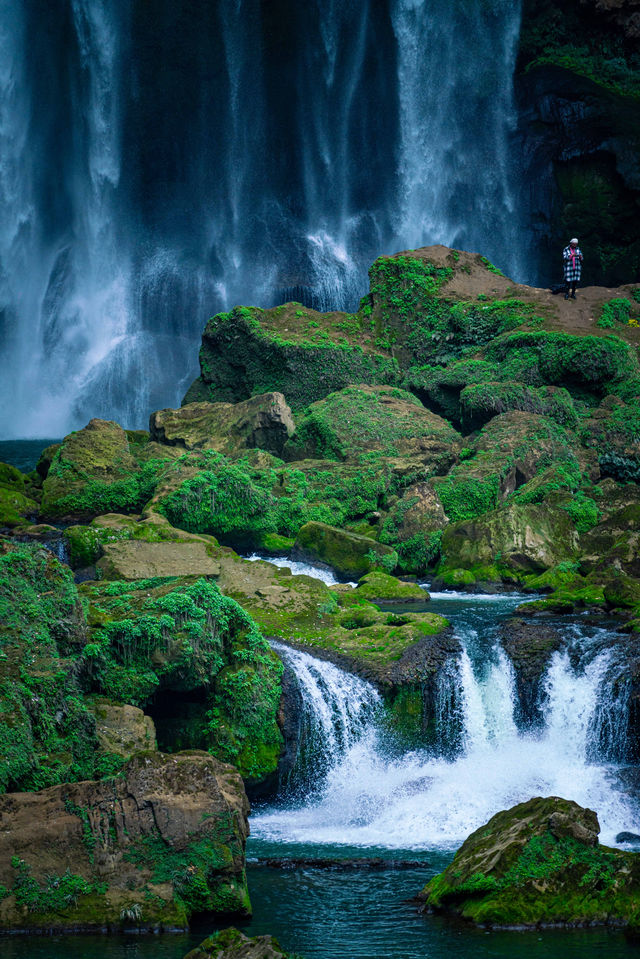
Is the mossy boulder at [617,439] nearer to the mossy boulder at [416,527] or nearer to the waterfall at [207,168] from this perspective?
the mossy boulder at [416,527]

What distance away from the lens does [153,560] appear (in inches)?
648

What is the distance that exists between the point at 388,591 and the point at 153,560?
14.1 ft

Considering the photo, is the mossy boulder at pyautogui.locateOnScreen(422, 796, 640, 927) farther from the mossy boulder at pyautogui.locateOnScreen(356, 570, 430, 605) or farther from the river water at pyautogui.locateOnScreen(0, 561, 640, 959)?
the mossy boulder at pyautogui.locateOnScreen(356, 570, 430, 605)

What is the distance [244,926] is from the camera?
8367 mm

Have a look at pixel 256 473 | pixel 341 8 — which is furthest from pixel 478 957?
pixel 341 8

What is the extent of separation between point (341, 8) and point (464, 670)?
37182mm

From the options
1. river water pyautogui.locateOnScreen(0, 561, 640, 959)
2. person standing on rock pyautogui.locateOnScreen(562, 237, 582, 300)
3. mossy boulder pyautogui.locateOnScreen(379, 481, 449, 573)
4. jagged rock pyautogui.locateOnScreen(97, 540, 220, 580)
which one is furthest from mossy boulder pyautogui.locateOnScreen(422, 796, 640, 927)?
person standing on rock pyautogui.locateOnScreen(562, 237, 582, 300)

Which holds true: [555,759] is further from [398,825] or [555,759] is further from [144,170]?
[144,170]

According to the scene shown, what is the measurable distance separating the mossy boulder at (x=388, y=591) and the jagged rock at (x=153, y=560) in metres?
2.94

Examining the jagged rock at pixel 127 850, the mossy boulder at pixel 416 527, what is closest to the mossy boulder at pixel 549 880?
the jagged rock at pixel 127 850

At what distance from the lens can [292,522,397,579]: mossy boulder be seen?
784 inches

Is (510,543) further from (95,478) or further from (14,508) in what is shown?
(14,508)

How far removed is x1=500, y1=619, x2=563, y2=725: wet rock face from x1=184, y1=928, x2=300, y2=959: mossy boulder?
24.4 ft

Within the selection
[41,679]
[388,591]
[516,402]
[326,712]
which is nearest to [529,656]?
[326,712]
